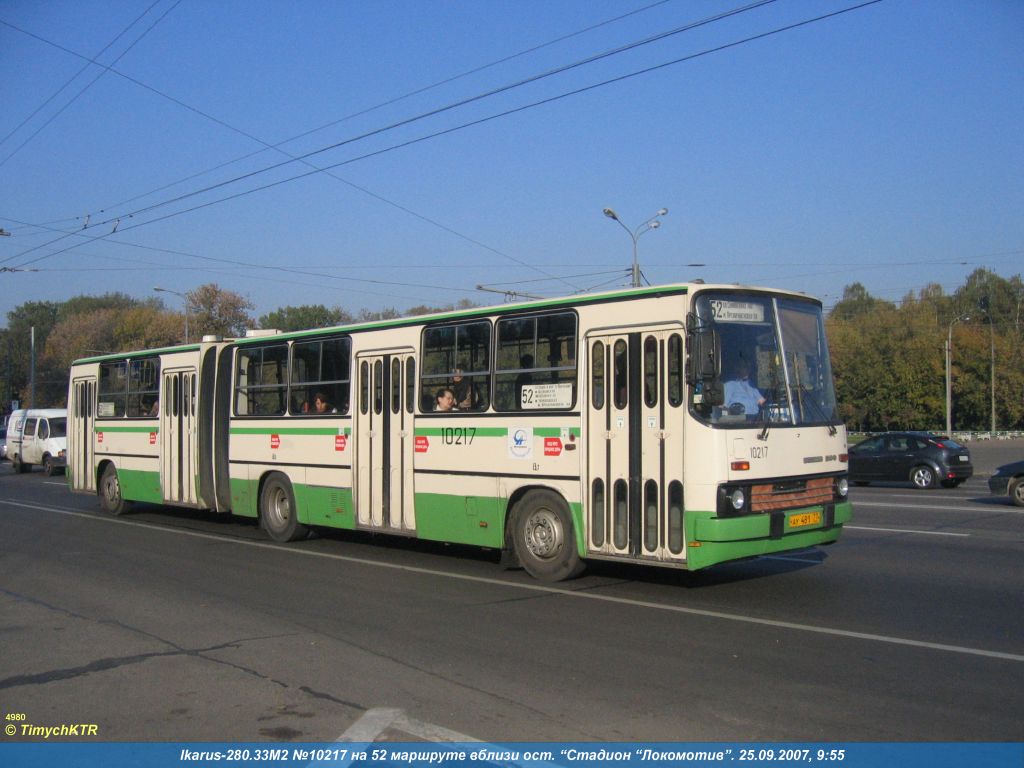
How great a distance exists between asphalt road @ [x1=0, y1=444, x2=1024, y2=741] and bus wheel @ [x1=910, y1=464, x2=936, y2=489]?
1288cm

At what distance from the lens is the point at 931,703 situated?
5996 millimetres

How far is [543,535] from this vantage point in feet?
34.8

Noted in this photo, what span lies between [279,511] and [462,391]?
15.8ft

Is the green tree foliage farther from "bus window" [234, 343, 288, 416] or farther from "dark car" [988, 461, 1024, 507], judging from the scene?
"bus window" [234, 343, 288, 416]

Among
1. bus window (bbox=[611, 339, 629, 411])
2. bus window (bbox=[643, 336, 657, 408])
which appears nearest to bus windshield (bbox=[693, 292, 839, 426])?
bus window (bbox=[643, 336, 657, 408])

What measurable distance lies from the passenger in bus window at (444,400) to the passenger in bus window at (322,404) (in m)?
2.23

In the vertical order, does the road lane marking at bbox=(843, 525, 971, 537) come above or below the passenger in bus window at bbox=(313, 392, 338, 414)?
below

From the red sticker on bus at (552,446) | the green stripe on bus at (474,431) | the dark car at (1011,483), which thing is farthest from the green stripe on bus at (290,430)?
the dark car at (1011,483)

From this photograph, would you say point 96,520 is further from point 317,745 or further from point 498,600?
point 317,745

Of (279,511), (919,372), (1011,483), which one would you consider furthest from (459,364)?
(919,372)

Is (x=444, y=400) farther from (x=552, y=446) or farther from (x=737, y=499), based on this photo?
(x=737, y=499)

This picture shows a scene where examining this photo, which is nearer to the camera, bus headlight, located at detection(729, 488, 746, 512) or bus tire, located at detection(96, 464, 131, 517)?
bus headlight, located at detection(729, 488, 746, 512)

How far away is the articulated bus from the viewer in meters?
9.17

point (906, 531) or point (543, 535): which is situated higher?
point (543, 535)
